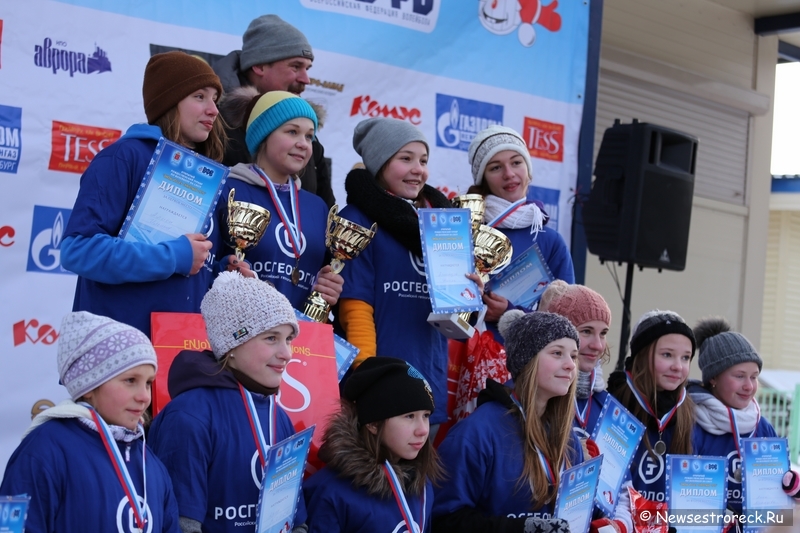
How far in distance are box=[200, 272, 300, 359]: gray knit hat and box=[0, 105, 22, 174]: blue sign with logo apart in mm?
2013

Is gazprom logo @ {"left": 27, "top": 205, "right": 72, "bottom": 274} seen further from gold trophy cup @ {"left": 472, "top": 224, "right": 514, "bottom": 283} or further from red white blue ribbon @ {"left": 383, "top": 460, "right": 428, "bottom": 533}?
red white blue ribbon @ {"left": 383, "top": 460, "right": 428, "bottom": 533}

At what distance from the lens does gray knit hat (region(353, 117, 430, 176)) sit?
3.63m

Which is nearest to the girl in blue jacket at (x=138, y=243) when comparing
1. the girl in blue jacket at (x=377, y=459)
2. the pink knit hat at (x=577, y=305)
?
the girl in blue jacket at (x=377, y=459)

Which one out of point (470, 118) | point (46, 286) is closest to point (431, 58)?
point (470, 118)

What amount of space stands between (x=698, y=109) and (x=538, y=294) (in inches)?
258

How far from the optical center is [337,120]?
5.28 metres

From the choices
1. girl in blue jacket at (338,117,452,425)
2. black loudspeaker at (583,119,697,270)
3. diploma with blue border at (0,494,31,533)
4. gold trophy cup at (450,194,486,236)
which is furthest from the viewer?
black loudspeaker at (583,119,697,270)

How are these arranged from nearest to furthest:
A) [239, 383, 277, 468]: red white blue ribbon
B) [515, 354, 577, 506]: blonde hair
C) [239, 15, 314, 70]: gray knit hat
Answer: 1. [239, 383, 277, 468]: red white blue ribbon
2. [515, 354, 577, 506]: blonde hair
3. [239, 15, 314, 70]: gray knit hat

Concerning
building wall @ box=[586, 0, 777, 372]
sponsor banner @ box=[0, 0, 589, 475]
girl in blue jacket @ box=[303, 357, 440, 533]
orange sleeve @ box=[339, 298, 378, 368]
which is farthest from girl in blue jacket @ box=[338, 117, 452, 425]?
building wall @ box=[586, 0, 777, 372]

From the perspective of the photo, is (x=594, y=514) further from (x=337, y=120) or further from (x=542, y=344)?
(x=337, y=120)

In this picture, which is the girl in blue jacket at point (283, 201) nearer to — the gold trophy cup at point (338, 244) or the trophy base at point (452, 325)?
the gold trophy cup at point (338, 244)

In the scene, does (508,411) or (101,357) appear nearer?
(101,357)

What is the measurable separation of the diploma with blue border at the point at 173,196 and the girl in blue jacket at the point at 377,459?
71 centimetres

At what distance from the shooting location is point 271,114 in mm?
3391
